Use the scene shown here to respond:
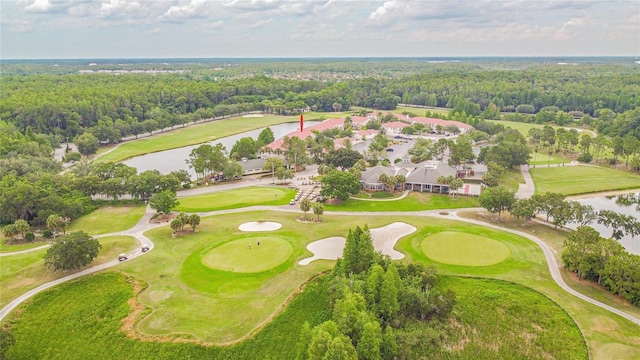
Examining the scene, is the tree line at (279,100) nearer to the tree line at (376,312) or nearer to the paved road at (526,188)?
the paved road at (526,188)

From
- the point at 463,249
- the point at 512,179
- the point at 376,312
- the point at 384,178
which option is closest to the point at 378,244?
the point at 463,249

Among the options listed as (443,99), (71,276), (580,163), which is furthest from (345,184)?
(443,99)

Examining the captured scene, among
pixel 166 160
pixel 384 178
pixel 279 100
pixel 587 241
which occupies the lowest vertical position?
pixel 166 160

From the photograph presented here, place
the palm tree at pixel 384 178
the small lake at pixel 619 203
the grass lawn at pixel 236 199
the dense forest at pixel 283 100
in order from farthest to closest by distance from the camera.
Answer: the dense forest at pixel 283 100 → the palm tree at pixel 384 178 → the small lake at pixel 619 203 → the grass lawn at pixel 236 199

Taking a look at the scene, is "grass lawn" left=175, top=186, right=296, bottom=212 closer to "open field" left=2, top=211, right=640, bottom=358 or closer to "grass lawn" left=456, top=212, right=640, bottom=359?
"open field" left=2, top=211, right=640, bottom=358

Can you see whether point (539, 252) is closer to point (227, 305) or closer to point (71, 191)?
point (227, 305)

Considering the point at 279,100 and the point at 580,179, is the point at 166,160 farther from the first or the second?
the point at 580,179

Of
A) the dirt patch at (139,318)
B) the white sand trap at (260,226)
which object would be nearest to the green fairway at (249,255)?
the white sand trap at (260,226)
